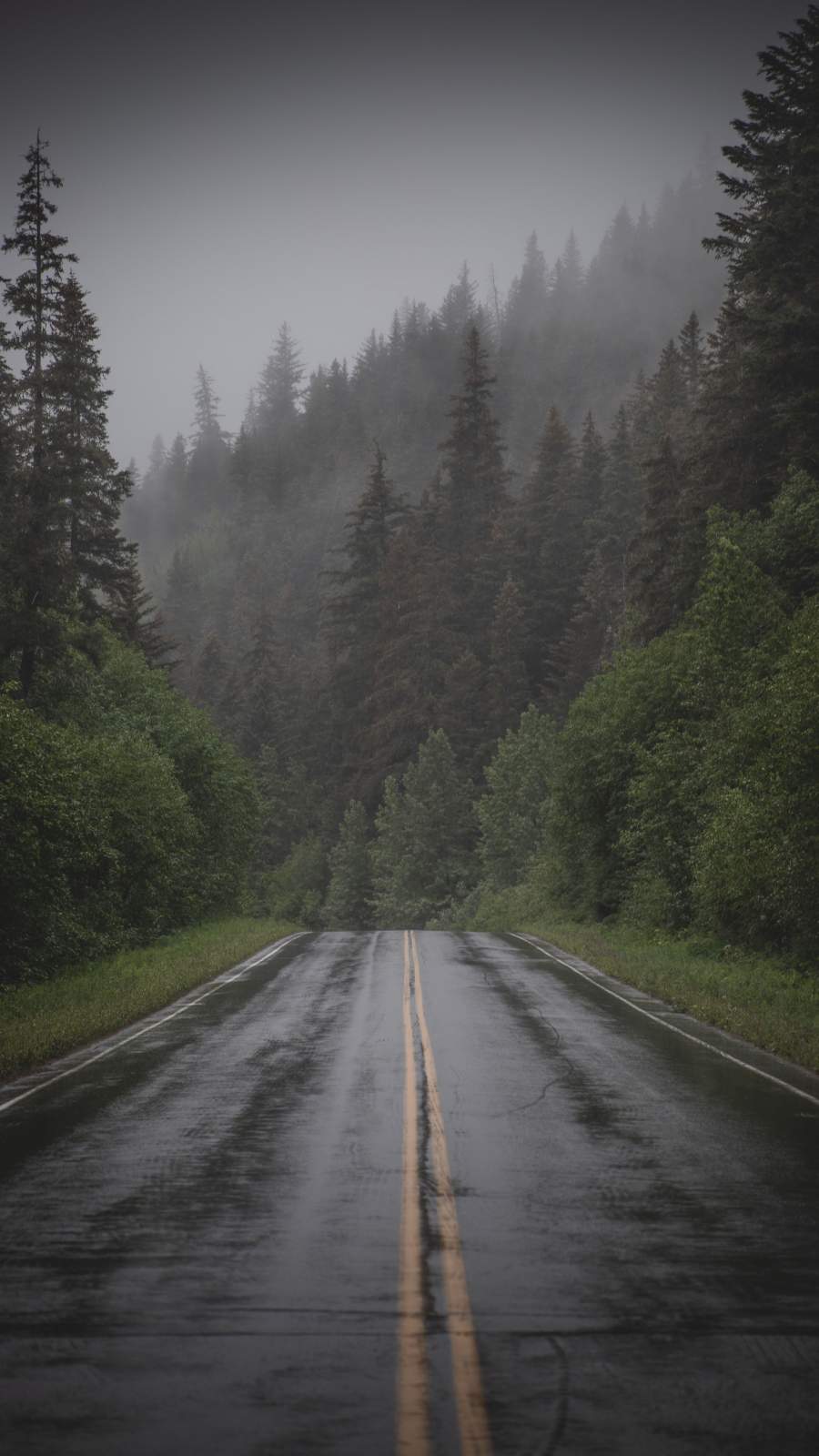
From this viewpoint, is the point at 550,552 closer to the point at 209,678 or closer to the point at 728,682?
the point at 209,678

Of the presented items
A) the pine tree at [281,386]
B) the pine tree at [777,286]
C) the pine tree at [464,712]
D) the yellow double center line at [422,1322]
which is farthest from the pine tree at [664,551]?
the pine tree at [281,386]

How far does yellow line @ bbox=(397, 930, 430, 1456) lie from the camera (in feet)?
15.1

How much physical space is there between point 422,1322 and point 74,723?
28.8m

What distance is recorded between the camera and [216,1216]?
7484 millimetres

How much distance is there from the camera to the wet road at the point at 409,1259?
187 inches

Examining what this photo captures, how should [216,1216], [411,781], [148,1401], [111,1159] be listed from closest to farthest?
[148,1401] < [216,1216] < [111,1159] < [411,781]

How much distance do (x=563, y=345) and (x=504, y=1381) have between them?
15815cm

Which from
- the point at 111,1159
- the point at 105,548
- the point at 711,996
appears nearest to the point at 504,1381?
the point at 111,1159

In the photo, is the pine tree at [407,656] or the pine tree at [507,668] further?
the pine tree at [407,656]

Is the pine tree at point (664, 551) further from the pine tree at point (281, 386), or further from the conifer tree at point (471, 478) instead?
the pine tree at point (281, 386)

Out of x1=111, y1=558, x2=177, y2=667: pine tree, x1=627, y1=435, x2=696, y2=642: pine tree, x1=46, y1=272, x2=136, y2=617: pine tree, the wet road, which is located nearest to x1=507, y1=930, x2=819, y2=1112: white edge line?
the wet road

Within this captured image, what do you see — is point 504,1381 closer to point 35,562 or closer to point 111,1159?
point 111,1159

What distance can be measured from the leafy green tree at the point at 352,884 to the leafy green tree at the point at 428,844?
487 centimetres

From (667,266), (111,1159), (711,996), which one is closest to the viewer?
(111,1159)
